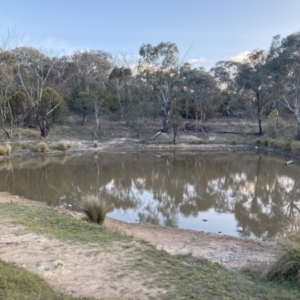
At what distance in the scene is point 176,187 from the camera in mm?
11961

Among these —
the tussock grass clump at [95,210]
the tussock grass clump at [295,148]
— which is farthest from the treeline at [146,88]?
the tussock grass clump at [95,210]

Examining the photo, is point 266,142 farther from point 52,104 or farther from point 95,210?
point 95,210

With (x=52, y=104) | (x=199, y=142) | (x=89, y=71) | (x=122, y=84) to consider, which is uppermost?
(x=89, y=71)

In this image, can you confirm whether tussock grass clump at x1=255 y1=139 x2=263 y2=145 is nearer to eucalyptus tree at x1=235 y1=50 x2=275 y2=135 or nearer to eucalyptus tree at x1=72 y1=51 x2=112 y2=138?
eucalyptus tree at x1=235 y1=50 x2=275 y2=135

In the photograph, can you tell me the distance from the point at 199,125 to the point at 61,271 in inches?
1095

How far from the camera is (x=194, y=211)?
8.97 m

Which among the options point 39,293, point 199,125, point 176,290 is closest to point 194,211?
point 176,290

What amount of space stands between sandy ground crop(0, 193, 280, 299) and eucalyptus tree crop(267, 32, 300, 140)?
19.5m

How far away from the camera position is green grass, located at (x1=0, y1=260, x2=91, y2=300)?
2.96m

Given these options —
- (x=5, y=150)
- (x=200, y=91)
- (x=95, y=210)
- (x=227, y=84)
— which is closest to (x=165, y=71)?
(x=200, y=91)

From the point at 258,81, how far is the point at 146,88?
1206 cm

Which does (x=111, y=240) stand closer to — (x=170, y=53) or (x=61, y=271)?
(x=61, y=271)

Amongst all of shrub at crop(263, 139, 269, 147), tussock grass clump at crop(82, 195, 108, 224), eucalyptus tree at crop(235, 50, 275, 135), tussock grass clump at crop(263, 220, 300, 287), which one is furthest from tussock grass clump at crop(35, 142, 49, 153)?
tussock grass clump at crop(263, 220, 300, 287)

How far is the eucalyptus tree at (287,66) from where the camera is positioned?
22766 mm
